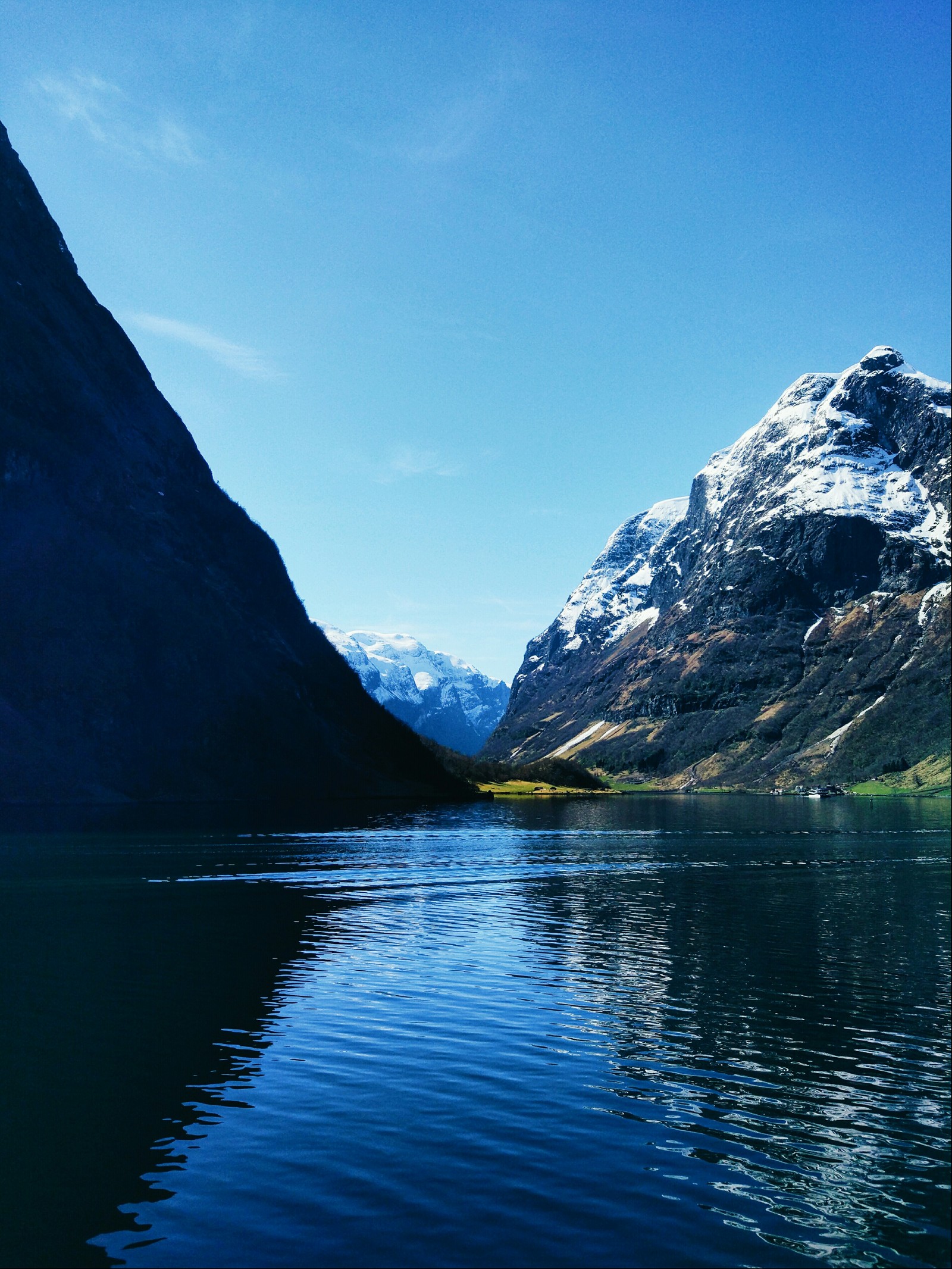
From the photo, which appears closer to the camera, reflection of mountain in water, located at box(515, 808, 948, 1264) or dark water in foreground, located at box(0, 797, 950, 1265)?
dark water in foreground, located at box(0, 797, 950, 1265)

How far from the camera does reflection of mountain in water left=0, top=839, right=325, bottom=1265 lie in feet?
75.6

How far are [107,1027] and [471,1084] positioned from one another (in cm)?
1581

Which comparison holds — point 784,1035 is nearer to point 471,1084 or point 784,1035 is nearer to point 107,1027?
point 471,1084

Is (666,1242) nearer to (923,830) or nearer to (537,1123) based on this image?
(537,1123)

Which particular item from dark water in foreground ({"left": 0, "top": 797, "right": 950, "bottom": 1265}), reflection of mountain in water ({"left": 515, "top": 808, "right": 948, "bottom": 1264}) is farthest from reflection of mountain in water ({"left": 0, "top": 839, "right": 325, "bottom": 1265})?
reflection of mountain in water ({"left": 515, "top": 808, "right": 948, "bottom": 1264})

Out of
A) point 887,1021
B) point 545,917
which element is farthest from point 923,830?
point 887,1021

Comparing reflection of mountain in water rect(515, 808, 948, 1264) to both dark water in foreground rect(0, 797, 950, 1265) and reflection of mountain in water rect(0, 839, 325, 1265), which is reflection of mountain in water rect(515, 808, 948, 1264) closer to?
dark water in foreground rect(0, 797, 950, 1265)

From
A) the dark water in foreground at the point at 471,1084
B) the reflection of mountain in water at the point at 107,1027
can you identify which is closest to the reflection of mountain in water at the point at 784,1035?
the dark water in foreground at the point at 471,1084

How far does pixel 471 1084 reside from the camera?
30.4 metres

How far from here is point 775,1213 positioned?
2166 cm

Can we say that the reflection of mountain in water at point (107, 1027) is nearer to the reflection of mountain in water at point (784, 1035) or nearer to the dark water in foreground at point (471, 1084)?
the dark water in foreground at point (471, 1084)

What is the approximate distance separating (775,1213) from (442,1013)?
1980cm

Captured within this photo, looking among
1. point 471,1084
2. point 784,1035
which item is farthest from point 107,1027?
point 784,1035

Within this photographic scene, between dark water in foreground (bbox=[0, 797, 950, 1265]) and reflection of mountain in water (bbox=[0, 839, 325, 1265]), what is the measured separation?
14cm
